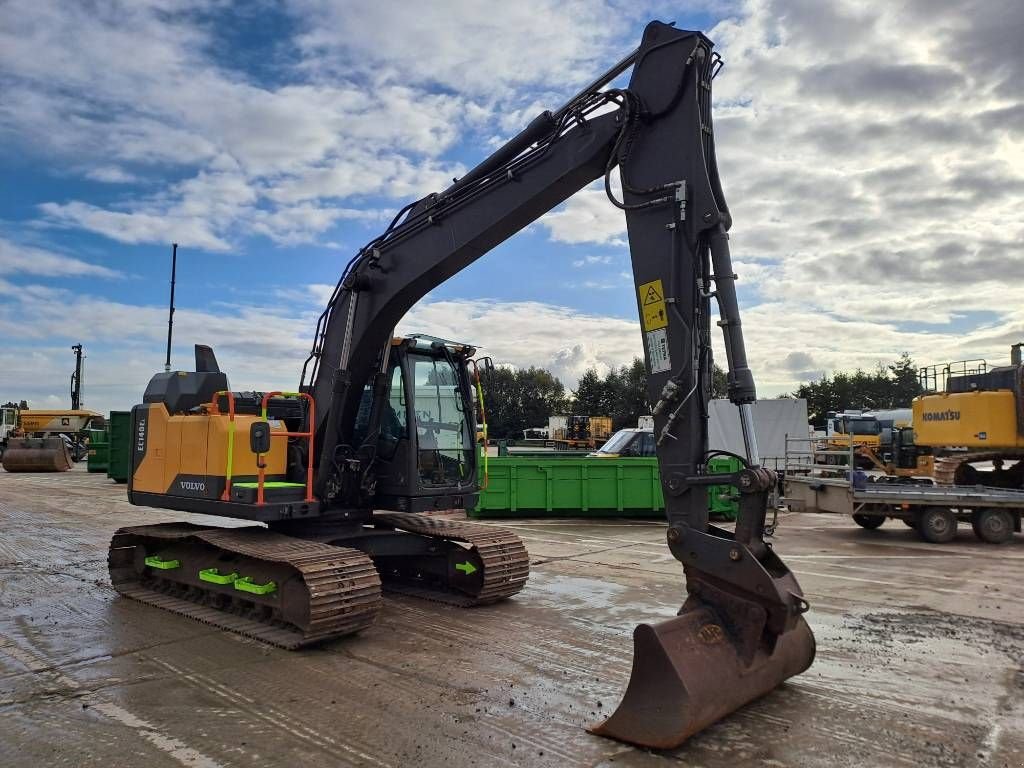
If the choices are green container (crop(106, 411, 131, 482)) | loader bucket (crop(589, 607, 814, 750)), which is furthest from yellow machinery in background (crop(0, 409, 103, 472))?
loader bucket (crop(589, 607, 814, 750))

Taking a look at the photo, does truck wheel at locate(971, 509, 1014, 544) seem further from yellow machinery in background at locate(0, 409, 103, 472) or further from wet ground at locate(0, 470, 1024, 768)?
yellow machinery in background at locate(0, 409, 103, 472)

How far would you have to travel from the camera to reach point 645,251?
204 inches

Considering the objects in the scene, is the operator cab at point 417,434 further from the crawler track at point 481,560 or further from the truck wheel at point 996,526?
the truck wheel at point 996,526

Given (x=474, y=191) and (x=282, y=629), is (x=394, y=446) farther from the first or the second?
(x=474, y=191)

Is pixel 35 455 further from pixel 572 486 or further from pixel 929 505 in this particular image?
pixel 929 505

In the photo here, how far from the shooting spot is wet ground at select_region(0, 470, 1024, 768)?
13.4 feet

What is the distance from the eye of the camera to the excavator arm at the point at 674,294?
13.9ft

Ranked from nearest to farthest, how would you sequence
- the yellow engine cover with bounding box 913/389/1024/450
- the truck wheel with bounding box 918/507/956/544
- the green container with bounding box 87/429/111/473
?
the truck wheel with bounding box 918/507/956/544, the yellow engine cover with bounding box 913/389/1024/450, the green container with bounding box 87/429/111/473

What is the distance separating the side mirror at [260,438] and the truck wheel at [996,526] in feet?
36.2

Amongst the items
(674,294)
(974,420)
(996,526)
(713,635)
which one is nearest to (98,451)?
(974,420)

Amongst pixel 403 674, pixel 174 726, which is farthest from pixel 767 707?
pixel 174 726

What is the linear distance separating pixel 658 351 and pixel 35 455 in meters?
31.0

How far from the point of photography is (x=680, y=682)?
4.07 meters

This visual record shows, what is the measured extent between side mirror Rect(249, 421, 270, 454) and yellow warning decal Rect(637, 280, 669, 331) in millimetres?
3437
